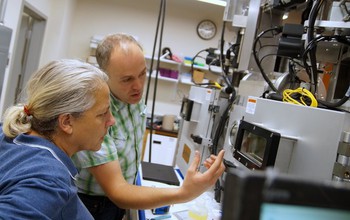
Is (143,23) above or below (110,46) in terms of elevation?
above

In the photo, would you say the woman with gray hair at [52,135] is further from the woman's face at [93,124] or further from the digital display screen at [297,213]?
the digital display screen at [297,213]

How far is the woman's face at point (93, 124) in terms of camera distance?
1.00m

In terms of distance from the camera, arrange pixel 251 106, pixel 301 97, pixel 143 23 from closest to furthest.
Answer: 1. pixel 301 97
2. pixel 251 106
3. pixel 143 23

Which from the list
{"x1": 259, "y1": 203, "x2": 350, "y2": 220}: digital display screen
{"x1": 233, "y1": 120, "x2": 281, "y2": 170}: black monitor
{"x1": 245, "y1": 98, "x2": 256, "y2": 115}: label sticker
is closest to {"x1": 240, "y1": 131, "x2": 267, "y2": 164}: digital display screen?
{"x1": 233, "y1": 120, "x2": 281, "y2": 170}: black monitor

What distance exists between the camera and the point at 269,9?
1.53m

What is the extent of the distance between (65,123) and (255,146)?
25.4 inches

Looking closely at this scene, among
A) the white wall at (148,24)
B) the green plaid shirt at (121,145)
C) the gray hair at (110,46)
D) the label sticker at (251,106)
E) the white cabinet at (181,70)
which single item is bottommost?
the green plaid shirt at (121,145)

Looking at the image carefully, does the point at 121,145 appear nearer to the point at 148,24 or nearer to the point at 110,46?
the point at 110,46

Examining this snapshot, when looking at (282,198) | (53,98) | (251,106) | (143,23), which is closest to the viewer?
(282,198)

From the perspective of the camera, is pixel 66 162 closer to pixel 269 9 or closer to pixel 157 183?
pixel 157 183

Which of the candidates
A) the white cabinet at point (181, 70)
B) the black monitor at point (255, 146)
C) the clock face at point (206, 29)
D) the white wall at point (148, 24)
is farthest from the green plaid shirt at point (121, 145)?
the clock face at point (206, 29)

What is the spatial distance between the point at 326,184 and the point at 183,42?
536cm

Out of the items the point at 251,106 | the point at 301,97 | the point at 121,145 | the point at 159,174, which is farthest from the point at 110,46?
the point at 159,174

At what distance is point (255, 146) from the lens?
111 centimetres
